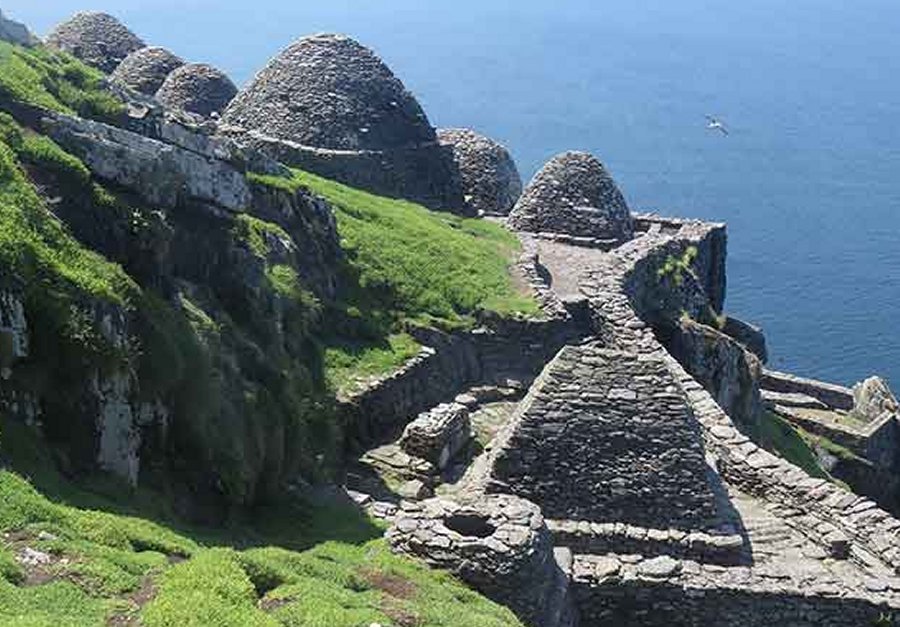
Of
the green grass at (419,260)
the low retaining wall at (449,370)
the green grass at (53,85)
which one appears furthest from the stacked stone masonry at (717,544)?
the green grass at (53,85)

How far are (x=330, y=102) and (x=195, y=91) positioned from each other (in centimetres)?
905

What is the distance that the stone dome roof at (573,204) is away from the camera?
133 ft

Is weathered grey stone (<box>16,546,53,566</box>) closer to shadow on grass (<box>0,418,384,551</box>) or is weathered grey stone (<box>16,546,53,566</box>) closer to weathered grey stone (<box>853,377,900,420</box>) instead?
shadow on grass (<box>0,418,384,551</box>)

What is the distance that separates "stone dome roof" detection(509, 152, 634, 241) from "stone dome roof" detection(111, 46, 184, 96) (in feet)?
55.7

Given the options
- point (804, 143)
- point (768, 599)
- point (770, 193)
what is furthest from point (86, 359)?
point (804, 143)

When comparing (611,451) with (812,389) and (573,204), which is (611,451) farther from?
(812,389)

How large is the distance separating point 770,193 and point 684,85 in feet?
264

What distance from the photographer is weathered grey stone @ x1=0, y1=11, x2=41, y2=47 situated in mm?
23384

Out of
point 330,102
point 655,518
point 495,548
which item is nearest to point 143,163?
point 495,548

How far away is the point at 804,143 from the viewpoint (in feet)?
483

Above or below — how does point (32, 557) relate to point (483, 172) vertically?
below

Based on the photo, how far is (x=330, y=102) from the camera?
39719 millimetres

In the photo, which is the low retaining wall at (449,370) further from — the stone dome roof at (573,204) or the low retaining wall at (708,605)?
the stone dome roof at (573,204)

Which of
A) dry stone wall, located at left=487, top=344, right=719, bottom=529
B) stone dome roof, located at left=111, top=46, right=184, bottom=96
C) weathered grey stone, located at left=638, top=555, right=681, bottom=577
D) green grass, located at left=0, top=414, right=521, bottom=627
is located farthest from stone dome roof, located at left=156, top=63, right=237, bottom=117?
green grass, located at left=0, top=414, right=521, bottom=627
